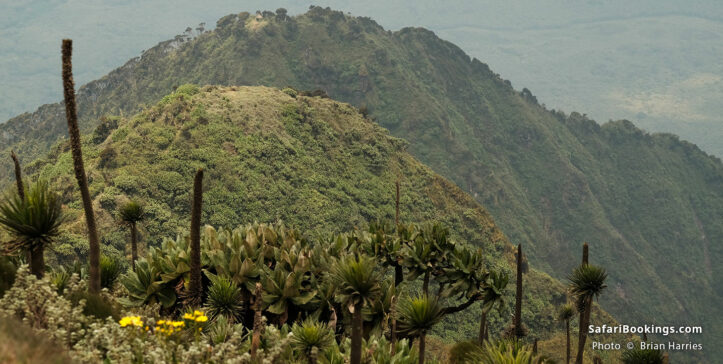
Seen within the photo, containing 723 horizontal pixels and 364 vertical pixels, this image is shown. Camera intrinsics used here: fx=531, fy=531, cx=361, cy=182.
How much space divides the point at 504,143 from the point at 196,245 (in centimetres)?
13789

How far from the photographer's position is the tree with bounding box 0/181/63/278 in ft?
33.4

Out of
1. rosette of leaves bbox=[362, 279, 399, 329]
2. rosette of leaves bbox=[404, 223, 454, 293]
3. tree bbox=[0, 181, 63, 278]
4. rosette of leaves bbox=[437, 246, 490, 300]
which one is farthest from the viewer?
rosette of leaves bbox=[404, 223, 454, 293]

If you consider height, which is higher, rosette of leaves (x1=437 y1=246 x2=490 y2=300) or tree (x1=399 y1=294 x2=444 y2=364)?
rosette of leaves (x1=437 y1=246 x2=490 y2=300)

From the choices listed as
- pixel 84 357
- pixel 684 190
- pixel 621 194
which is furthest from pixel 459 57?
pixel 84 357

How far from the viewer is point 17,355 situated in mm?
4996

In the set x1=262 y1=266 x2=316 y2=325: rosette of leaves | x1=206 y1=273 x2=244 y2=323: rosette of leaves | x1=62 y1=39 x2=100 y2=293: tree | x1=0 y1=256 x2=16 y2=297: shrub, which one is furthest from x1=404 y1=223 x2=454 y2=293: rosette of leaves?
x1=0 y1=256 x2=16 y2=297: shrub

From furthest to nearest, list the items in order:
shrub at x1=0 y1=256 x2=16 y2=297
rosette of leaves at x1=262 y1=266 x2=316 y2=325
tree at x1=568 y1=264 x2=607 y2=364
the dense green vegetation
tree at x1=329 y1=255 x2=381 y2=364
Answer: tree at x1=568 y1=264 x2=607 y2=364, rosette of leaves at x1=262 y1=266 x2=316 y2=325, tree at x1=329 y1=255 x2=381 y2=364, shrub at x1=0 y1=256 x2=16 y2=297, the dense green vegetation

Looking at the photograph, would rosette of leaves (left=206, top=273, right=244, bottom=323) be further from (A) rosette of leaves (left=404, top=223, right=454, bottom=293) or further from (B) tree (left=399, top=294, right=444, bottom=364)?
(A) rosette of leaves (left=404, top=223, right=454, bottom=293)

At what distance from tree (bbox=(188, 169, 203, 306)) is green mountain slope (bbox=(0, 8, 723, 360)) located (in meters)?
74.8

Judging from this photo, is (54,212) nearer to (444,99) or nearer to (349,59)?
(349,59)

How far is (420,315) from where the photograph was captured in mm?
11891

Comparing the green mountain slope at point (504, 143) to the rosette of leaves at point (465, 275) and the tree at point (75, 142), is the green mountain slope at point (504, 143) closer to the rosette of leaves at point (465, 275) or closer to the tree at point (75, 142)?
the tree at point (75, 142)

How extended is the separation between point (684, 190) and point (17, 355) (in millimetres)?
171712

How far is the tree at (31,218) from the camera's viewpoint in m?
10.2
